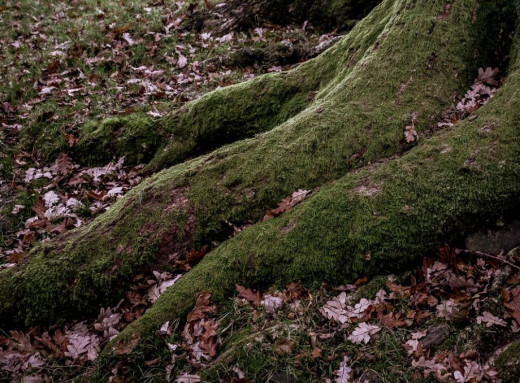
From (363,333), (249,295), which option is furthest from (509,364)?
(249,295)

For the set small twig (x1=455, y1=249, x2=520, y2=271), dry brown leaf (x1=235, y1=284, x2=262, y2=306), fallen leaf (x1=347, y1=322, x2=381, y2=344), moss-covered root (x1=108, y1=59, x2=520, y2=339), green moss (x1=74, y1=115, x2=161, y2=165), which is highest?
green moss (x1=74, y1=115, x2=161, y2=165)

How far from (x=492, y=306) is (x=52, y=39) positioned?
28.6 ft

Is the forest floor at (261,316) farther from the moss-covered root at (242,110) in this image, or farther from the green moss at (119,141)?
the moss-covered root at (242,110)

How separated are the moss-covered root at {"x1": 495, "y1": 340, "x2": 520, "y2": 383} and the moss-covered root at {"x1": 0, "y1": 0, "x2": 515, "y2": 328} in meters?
1.28

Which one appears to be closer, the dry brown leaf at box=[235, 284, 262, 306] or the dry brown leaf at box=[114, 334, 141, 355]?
the dry brown leaf at box=[114, 334, 141, 355]

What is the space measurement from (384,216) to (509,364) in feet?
3.67

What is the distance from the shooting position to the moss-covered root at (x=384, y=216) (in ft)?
9.08

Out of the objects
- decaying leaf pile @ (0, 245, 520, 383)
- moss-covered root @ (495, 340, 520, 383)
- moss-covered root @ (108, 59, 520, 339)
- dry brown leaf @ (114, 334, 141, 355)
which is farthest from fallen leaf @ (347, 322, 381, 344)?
dry brown leaf @ (114, 334, 141, 355)

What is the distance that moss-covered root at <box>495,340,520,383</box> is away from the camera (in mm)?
2023

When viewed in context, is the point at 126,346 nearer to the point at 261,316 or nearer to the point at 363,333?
the point at 261,316

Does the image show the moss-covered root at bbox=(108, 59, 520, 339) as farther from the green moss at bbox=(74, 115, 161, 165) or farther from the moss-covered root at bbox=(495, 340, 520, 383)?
the green moss at bbox=(74, 115, 161, 165)

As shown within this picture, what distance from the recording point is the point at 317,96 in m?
4.33

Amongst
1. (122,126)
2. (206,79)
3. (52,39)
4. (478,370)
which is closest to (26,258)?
(122,126)

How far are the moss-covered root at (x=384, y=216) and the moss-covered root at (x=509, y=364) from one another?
80 cm
